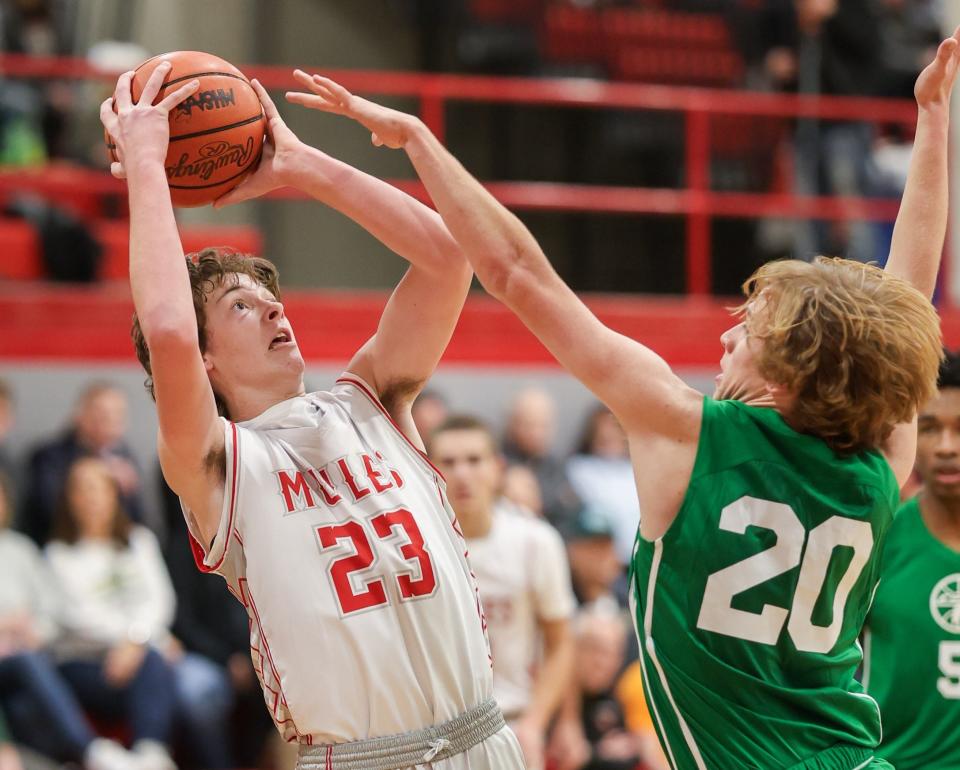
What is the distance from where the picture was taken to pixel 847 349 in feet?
9.26

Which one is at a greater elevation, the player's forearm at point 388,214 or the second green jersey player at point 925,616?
the player's forearm at point 388,214

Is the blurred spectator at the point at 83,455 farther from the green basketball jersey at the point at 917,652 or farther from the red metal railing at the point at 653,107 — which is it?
the green basketball jersey at the point at 917,652

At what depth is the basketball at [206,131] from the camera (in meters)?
3.51

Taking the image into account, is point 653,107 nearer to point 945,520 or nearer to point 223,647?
point 223,647

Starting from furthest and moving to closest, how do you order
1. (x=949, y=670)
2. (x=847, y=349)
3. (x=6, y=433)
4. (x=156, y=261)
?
(x=6, y=433), (x=949, y=670), (x=156, y=261), (x=847, y=349)

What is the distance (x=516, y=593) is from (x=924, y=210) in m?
3.72

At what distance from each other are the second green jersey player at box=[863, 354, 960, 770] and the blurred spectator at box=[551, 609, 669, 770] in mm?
3382

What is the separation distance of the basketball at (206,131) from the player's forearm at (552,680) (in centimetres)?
389

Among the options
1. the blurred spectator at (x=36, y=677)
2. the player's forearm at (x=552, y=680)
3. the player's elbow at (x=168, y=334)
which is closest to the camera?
the player's elbow at (x=168, y=334)

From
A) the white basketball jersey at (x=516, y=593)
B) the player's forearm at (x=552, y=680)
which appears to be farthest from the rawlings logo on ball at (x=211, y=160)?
the player's forearm at (x=552, y=680)

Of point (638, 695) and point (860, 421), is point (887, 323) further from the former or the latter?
point (638, 695)

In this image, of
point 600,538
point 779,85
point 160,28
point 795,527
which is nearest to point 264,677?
point 795,527

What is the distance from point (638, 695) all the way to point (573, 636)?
633mm

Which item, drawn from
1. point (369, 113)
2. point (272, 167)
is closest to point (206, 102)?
point (272, 167)
